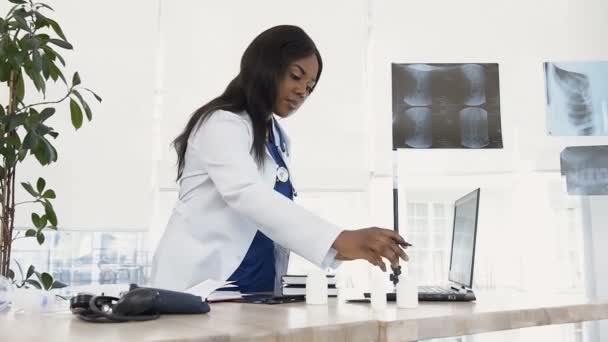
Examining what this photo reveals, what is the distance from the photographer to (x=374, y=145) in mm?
3043

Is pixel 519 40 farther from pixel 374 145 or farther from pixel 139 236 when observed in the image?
pixel 139 236

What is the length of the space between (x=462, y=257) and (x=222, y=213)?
653 millimetres

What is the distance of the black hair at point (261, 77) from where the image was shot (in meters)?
1.49

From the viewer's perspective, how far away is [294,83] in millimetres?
1606

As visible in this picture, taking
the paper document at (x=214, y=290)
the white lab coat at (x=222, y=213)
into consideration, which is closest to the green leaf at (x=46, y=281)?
the white lab coat at (x=222, y=213)

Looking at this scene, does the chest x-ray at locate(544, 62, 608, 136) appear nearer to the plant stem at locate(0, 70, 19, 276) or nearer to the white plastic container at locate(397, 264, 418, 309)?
the white plastic container at locate(397, 264, 418, 309)

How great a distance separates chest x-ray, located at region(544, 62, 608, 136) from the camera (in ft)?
9.70

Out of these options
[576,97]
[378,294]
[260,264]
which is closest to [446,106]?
[576,97]

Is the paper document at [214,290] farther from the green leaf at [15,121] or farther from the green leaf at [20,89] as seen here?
the green leaf at [20,89]

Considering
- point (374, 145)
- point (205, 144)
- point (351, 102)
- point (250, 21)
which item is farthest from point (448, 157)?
point (205, 144)

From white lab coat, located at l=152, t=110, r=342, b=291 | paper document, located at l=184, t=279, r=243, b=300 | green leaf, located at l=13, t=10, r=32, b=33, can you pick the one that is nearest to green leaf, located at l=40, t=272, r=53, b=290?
green leaf, located at l=13, t=10, r=32, b=33

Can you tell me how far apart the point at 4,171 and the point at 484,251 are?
2327 millimetres

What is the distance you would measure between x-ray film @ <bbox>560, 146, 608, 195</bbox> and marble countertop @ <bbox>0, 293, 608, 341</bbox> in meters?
1.72

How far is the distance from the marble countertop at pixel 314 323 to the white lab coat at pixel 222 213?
18 centimetres
